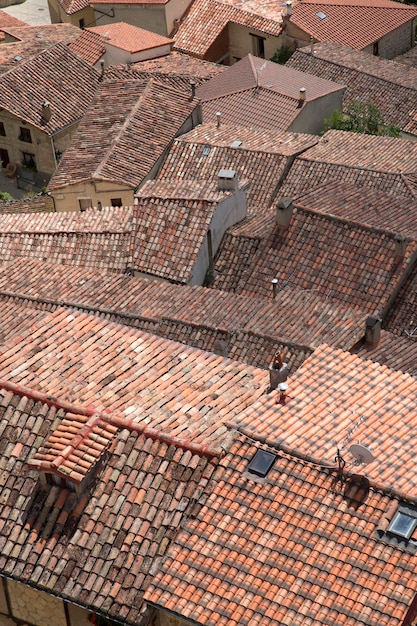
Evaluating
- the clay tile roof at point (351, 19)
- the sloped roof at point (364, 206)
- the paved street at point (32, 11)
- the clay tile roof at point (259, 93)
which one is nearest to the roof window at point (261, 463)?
the sloped roof at point (364, 206)

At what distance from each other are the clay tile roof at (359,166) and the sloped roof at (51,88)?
1418cm

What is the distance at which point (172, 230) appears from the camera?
42.9 m

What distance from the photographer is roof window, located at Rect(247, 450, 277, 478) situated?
23.2 metres

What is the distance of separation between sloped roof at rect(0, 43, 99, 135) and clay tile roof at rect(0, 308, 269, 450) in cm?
3320

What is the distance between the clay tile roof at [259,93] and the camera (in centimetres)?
5831

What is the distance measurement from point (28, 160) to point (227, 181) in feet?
64.9

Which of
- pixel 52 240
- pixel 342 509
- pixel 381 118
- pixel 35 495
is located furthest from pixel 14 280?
pixel 381 118

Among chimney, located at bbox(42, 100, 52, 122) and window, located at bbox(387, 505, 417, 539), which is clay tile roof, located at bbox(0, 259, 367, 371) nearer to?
window, located at bbox(387, 505, 417, 539)

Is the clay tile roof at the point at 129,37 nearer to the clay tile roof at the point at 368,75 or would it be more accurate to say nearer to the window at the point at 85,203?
the clay tile roof at the point at 368,75

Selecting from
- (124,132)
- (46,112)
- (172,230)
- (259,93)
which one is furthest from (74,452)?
(259,93)

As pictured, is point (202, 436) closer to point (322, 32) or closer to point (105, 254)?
point (105, 254)

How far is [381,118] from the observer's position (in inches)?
2440

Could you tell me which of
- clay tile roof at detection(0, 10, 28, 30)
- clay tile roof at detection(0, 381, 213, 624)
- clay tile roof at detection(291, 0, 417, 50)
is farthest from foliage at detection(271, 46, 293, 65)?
clay tile roof at detection(0, 381, 213, 624)

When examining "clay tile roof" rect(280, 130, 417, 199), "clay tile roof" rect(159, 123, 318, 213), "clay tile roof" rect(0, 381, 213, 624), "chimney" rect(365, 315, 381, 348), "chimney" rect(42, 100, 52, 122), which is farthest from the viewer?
"chimney" rect(42, 100, 52, 122)
